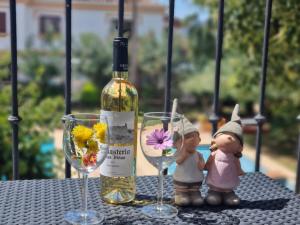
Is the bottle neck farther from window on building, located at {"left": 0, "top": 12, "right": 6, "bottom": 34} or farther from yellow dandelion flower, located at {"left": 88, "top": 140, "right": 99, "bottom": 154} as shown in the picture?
window on building, located at {"left": 0, "top": 12, "right": 6, "bottom": 34}

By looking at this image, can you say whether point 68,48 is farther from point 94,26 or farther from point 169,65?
point 94,26

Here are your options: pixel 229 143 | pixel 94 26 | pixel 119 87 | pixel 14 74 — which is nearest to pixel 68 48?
pixel 14 74

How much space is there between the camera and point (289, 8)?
7.38 feet

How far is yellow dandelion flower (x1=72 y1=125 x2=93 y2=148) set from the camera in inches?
27.3

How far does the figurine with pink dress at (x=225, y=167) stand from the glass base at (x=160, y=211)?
77 millimetres

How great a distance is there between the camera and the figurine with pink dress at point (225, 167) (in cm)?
78

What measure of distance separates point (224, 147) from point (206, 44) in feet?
33.7

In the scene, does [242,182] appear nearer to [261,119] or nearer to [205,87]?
[261,119]

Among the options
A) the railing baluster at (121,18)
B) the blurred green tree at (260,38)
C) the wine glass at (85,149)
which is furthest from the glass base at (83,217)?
the blurred green tree at (260,38)

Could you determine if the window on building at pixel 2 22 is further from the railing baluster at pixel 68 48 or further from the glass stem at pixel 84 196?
the glass stem at pixel 84 196

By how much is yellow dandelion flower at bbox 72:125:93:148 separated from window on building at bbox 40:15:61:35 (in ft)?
31.6

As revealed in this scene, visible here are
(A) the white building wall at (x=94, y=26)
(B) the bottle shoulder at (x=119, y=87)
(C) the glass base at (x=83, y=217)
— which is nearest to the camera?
(C) the glass base at (x=83, y=217)

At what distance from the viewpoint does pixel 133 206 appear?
30.4 inches

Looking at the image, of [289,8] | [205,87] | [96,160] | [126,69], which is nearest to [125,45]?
[126,69]
